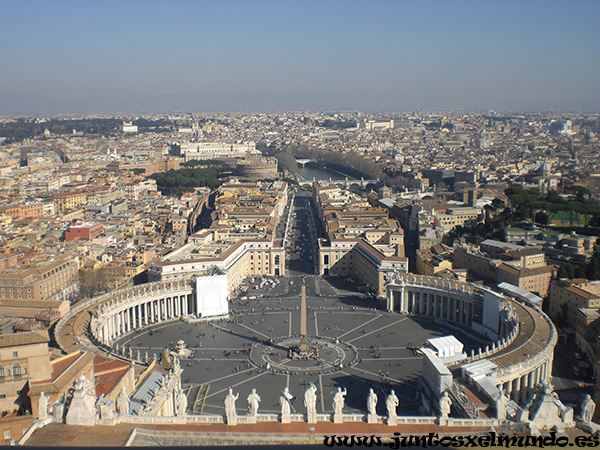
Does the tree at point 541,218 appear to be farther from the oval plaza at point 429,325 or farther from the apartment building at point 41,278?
the apartment building at point 41,278

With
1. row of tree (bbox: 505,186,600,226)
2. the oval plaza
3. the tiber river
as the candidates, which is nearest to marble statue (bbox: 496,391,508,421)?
the oval plaza

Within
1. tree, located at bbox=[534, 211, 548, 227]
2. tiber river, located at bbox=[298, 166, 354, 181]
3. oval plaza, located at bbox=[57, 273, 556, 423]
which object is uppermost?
tree, located at bbox=[534, 211, 548, 227]

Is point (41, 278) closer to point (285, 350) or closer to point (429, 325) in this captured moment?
point (285, 350)

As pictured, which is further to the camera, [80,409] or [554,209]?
[554,209]

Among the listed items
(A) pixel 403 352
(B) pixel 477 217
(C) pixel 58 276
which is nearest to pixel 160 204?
(C) pixel 58 276

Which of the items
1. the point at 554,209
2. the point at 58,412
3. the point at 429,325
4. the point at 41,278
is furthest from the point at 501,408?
the point at 554,209

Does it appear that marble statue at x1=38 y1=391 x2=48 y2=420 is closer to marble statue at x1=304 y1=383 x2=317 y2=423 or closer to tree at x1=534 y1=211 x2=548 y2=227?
marble statue at x1=304 y1=383 x2=317 y2=423

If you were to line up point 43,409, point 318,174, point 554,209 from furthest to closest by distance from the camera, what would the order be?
point 318,174, point 554,209, point 43,409

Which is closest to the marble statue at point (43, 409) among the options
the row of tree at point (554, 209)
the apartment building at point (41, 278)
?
the apartment building at point (41, 278)

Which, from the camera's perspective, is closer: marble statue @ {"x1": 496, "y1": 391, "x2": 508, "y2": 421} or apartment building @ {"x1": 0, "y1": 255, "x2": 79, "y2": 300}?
marble statue @ {"x1": 496, "y1": 391, "x2": 508, "y2": 421}
